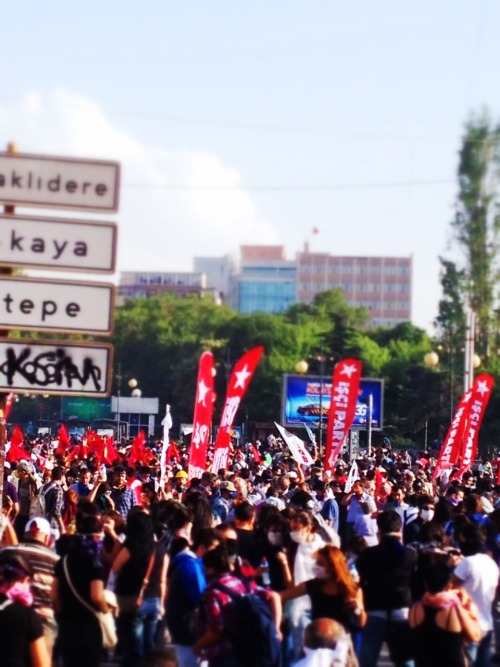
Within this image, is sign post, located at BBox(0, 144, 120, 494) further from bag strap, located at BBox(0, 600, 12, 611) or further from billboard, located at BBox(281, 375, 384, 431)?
billboard, located at BBox(281, 375, 384, 431)

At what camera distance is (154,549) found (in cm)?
1099

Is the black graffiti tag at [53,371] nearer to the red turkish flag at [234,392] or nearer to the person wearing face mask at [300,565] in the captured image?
the person wearing face mask at [300,565]

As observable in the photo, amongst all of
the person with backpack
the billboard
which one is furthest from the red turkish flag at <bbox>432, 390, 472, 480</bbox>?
the billboard

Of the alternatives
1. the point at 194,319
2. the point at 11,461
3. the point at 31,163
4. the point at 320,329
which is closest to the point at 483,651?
the point at 31,163

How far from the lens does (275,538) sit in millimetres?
11484

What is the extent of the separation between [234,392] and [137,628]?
13744mm

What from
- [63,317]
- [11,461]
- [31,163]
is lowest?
[11,461]

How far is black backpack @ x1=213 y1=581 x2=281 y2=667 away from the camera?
8633mm

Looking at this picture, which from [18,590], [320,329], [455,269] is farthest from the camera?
[320,329]

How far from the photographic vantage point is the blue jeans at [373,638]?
35.0 ft

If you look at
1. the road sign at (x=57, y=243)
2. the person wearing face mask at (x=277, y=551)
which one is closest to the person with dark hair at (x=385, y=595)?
the person wearing face mask at (x=277, y=551)

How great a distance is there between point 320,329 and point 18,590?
10194cm

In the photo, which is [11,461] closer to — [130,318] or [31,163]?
[31,163]

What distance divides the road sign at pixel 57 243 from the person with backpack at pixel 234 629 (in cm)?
224
